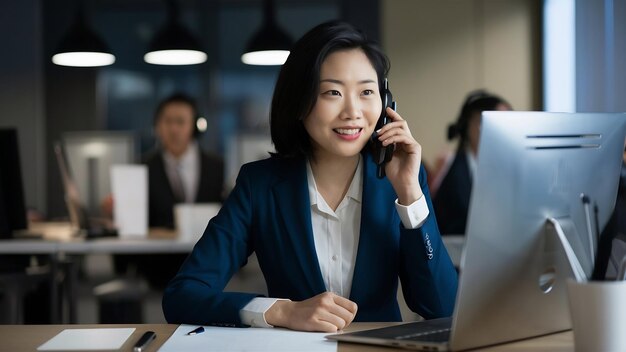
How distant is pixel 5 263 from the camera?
4363 millimetres

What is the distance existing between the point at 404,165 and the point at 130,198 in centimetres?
275

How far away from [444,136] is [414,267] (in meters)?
5.99

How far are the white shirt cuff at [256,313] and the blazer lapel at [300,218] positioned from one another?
0.31m

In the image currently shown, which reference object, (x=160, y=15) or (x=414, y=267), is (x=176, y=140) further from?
(x=414, y=267)

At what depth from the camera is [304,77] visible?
79.0 inches

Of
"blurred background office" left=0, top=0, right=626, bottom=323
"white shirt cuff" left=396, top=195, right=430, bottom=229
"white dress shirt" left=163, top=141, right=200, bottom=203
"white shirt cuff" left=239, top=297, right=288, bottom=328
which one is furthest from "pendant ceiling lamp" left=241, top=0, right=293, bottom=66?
"white shirt cuff" left=239, top=297, right=288, bottom=328

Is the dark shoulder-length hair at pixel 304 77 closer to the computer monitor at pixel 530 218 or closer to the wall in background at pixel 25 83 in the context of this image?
the computer monitor at pixel 530 218

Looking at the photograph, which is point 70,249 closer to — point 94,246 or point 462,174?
point 94,246

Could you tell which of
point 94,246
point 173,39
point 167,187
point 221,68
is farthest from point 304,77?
point 221,68

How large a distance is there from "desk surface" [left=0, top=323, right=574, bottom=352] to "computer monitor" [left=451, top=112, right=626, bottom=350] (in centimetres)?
2

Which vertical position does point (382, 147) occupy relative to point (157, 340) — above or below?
above

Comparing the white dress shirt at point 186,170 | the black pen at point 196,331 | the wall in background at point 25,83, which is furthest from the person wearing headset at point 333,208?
the wall in background at point 25,83

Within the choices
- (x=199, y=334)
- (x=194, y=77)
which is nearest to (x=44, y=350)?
(x=199, y=334)

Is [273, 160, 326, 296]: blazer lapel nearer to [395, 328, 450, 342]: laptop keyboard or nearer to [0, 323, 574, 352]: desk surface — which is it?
[0, 323, 574, 352]: desk surface
